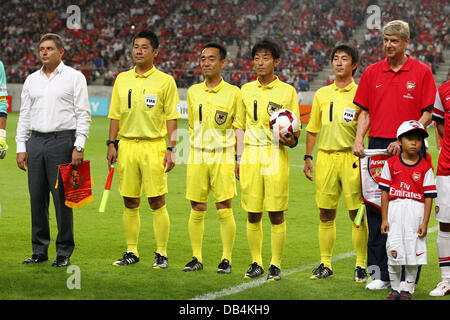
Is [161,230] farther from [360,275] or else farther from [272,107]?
[360,275]

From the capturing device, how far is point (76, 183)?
666cm

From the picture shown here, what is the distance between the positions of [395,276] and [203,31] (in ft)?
108

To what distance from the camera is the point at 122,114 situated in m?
6.88

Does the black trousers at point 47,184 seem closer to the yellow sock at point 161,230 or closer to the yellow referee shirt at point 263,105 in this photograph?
the yellow sock at point 161,230

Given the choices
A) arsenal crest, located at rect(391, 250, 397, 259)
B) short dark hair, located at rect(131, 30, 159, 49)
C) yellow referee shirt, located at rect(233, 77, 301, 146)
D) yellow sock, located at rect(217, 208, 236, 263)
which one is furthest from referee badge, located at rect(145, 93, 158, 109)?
arsenal crest, located at rect(391, 250, 397, 259)

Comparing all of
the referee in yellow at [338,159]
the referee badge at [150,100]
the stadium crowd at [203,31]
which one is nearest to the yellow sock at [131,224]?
the referee badge at [150,100]

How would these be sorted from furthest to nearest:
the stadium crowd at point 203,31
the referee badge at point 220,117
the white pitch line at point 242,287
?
the stadium crowd at point 203,31 < the referee badge at point 220,117 < the white pitch line at point 242,287

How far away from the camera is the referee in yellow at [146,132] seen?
677 centimetres

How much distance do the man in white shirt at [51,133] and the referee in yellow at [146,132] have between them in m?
0.40

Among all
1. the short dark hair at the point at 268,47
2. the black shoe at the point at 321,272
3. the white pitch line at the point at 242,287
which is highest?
the short dark hair at the point at 268,47

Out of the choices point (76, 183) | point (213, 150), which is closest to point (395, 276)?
point (213, 150)

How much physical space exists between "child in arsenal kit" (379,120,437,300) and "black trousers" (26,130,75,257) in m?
3.09
